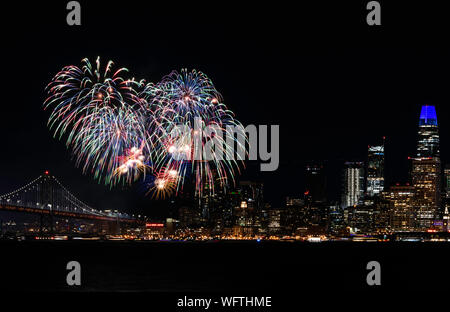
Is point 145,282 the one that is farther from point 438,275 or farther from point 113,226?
point 113,226
